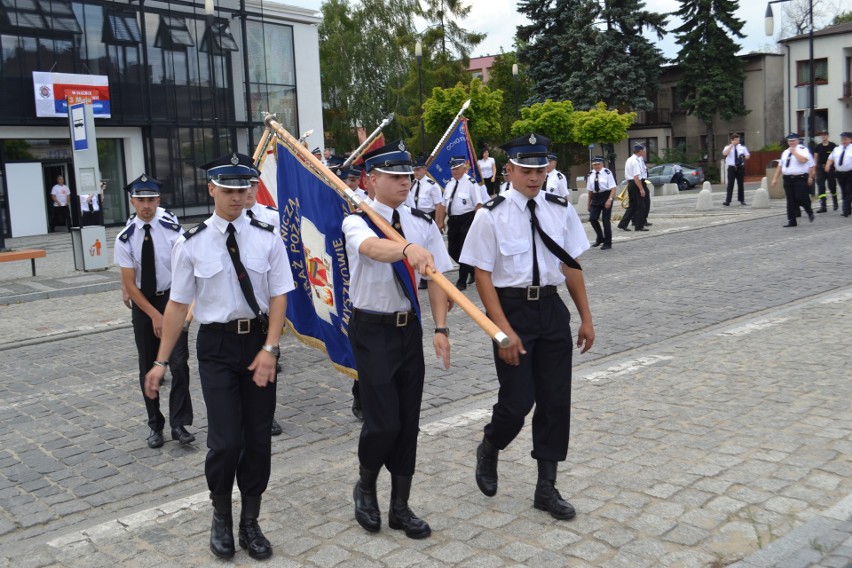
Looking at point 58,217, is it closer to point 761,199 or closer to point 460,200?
point 460,200

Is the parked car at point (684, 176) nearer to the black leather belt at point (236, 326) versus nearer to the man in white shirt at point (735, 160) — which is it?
the man in white shirt at point (735, 160)

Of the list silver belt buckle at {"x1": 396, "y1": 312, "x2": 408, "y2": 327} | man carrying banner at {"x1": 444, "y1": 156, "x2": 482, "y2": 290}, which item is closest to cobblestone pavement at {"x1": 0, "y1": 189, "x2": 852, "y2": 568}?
silver belt buckle at {"x1": 396, "y1": 312, "x2": 408, "y2": 327}

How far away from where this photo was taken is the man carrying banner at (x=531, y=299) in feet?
15.7

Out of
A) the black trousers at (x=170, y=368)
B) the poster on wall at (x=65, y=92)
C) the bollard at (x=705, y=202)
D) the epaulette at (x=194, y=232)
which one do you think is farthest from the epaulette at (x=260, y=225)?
the poster on wall at (x=65, y=92)

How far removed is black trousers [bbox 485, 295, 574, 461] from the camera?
4785mm

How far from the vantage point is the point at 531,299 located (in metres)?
4.80

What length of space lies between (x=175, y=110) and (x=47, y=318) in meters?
23.1

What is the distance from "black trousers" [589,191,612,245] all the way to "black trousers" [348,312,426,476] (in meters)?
13.5

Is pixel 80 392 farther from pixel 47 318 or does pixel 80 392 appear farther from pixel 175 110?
pixel 175 110

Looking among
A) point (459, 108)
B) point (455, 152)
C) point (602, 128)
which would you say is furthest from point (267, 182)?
point (602, 128)

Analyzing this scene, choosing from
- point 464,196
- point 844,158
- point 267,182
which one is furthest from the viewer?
point 844,158

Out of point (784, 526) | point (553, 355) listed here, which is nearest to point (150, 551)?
point (553, 355)

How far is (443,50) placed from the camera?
56.1 m

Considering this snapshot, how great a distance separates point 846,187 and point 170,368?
18.5 m
